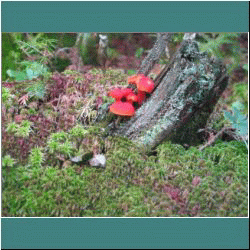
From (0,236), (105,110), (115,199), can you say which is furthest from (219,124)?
(0,236)

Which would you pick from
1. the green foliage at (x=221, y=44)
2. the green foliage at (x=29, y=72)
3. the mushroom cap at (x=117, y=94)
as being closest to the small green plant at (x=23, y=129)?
the green foliage at (x=29, y=72)

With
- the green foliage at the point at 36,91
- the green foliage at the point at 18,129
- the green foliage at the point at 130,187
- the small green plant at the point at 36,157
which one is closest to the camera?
the green foliage at the point at 130,187

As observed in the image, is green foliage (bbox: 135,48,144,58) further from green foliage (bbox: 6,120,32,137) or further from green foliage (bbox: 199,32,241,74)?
green foliage (bbox: 6,120,32,137)

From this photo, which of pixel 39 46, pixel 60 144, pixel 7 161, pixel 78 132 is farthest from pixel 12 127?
pixel 39 46

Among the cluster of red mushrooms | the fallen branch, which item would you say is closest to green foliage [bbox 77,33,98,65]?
the cluster of red mushrooms

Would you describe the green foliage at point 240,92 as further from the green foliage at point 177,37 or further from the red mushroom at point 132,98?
the red mushroom at point 132,98

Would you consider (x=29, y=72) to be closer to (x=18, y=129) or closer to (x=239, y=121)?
(x=18, y=129)

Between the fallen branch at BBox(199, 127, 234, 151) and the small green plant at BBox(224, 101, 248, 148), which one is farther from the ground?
the small green plant at BBox(224, 101, 248, 148)
